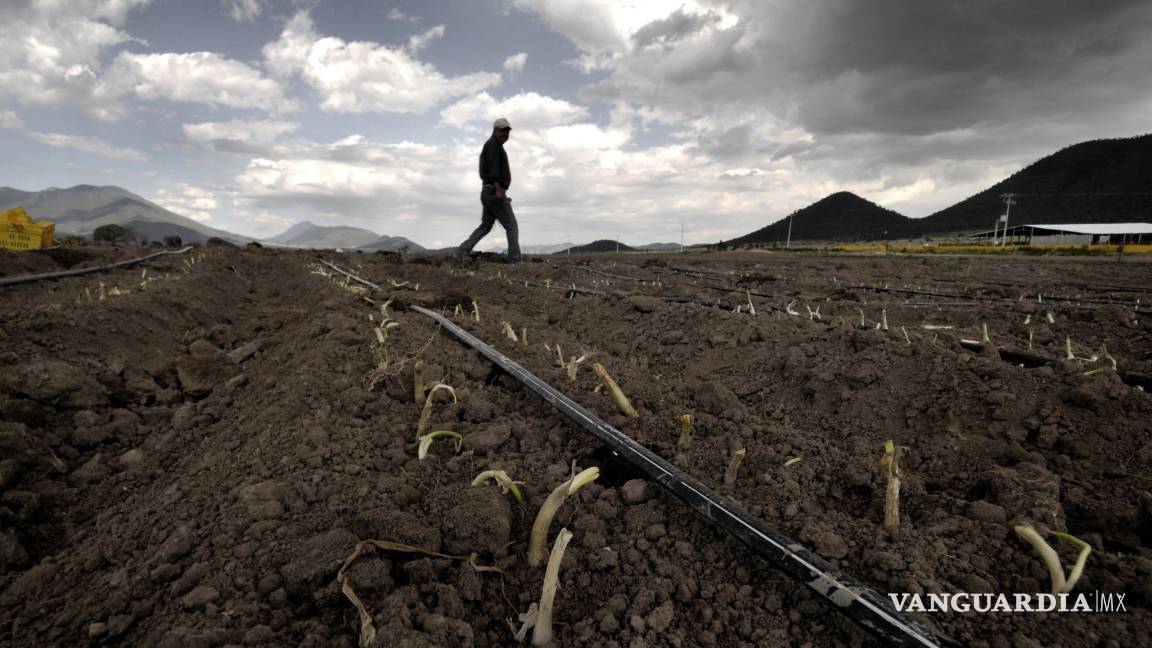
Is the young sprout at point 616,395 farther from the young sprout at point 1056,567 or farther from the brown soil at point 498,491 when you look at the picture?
the young sprout at point 1056,567

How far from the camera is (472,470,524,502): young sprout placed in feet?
4.98

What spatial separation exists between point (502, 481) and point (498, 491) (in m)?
0.05

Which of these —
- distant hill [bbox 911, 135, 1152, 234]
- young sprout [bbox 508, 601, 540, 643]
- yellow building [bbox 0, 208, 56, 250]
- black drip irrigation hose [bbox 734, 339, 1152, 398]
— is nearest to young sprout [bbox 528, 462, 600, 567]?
young sprout [bbox 508, 601, 540, 643]

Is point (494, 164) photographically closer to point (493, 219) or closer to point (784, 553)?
point (493, 219)

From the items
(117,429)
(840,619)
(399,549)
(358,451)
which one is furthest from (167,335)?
(840,619)

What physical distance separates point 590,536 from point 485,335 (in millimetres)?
2330

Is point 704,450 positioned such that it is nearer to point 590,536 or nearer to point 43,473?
point 590,536

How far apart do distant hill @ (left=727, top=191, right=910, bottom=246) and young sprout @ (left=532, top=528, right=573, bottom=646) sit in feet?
254

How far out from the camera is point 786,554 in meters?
1.21

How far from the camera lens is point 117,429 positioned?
2.43 meters

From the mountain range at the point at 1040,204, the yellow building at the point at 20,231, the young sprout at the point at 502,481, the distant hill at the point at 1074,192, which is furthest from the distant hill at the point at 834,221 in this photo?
the young sprout at the point at 502,481

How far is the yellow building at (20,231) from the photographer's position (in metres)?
8.62

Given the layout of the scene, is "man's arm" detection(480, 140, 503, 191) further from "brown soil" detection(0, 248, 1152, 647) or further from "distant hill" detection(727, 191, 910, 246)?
"distant hill" detection(727, 191, 910, 246)

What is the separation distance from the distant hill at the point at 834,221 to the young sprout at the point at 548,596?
7741 cm
